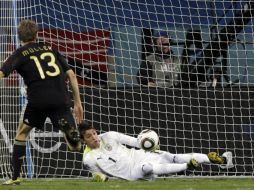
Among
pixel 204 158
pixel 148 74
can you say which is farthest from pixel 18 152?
pixel 148 74

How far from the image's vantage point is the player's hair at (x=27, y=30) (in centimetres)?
873

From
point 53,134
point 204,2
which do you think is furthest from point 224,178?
point 204,2

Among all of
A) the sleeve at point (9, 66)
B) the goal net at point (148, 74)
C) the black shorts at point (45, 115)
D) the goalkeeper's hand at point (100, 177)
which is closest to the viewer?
the sleeve at point (9, 66)

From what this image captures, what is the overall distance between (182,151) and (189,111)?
57 centimetres

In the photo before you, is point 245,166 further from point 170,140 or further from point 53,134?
point 53,134

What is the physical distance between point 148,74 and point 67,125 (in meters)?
3.42

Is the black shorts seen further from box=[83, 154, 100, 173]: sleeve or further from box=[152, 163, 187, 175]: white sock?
box=[152, 163, 187, 175]: white sock

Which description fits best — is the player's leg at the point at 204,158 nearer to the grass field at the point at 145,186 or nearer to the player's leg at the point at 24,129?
the grass field at the point at 145,186

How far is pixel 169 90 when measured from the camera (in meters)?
11.7

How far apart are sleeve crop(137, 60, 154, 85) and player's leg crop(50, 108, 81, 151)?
126 inches

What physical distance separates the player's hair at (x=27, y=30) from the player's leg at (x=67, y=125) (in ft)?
2.75

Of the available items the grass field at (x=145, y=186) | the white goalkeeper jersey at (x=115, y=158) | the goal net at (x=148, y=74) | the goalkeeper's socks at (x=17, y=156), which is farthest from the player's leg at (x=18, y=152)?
the goal net at (x=148, y=74)

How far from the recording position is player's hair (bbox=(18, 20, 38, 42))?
8734 mm

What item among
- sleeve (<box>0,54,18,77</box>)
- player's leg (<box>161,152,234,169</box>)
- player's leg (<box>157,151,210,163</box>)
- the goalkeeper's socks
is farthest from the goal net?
sleeve (<box>0,54,18,77</box>)
